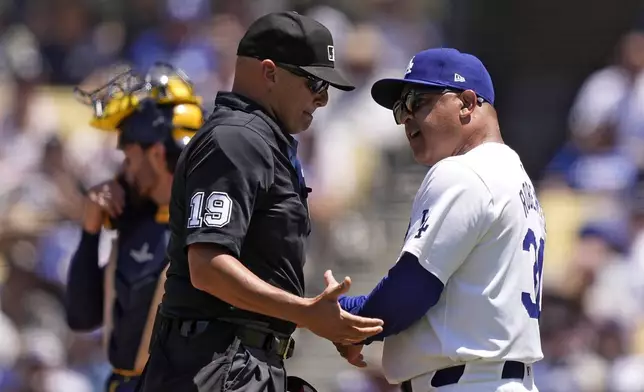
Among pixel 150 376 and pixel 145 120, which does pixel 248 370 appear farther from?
pixel 145 120

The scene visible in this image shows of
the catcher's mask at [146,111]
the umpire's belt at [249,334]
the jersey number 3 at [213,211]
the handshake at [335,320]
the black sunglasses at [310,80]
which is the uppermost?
the black sunglasses at [310,80]

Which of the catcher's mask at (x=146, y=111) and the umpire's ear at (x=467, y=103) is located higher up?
the umpire's ear at (x=467, y=103)

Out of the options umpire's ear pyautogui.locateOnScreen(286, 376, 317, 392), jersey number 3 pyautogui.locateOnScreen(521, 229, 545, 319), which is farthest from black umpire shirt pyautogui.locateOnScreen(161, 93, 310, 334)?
jersey number 3 pyautogui.locateOnScreen(521, 229, 545, 319)

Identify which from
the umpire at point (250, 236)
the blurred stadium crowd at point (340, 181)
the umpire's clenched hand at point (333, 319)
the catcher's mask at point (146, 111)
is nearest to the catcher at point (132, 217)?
the catcher's mask at point (146, 111)

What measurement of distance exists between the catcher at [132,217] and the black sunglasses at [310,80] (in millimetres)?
1338

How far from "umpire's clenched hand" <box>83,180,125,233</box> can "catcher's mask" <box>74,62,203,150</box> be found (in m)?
0.20

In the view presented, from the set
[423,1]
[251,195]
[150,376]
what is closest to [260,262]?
[251,195]

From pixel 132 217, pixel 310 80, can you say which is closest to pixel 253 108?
pixel 310 80

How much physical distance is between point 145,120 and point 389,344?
170 centimetres

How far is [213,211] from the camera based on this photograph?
3607 mm

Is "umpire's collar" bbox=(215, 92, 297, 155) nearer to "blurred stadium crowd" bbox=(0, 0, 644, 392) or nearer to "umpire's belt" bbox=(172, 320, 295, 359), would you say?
"umpire's belt" bbox=(172, 320, 295, 359)

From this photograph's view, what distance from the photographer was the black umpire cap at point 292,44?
3.88m

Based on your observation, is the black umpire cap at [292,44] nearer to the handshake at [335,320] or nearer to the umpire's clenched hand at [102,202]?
the handshake at [335,320]

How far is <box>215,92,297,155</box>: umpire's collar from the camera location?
387 cm
